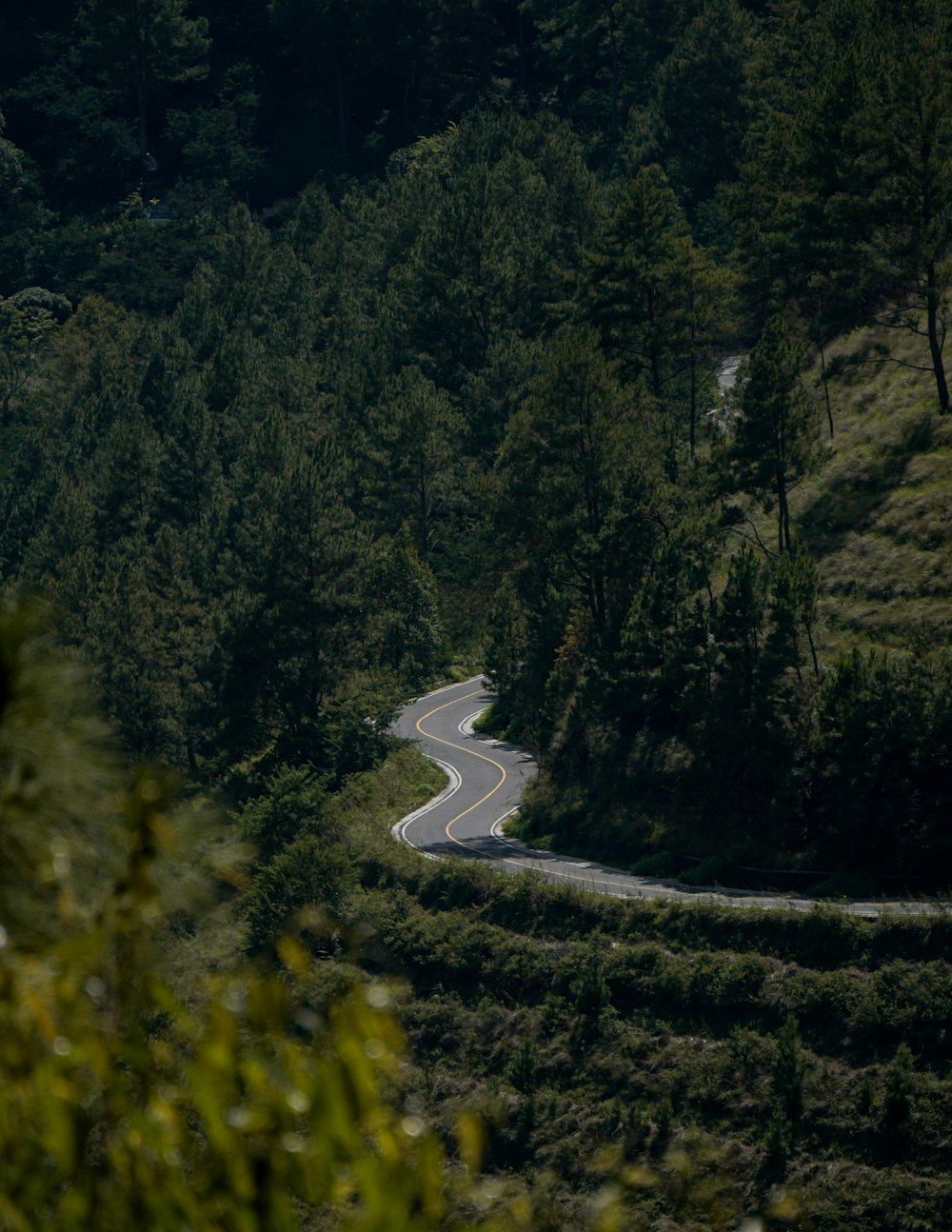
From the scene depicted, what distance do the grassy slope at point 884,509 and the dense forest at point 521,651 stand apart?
8.7 inches

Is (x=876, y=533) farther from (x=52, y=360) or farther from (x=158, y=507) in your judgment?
(x=52, y=360)

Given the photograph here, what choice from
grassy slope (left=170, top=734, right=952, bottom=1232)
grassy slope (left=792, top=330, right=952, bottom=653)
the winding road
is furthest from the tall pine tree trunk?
grassy slope (left=170, top=734, right=952, bottom=1232)

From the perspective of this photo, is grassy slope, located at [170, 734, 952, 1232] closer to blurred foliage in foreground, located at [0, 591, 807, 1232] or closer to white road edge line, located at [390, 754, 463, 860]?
white road edge line, located at [390, 754, 463, 860]

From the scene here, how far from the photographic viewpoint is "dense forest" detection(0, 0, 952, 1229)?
5.62 meters

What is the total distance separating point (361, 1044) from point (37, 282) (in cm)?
11880

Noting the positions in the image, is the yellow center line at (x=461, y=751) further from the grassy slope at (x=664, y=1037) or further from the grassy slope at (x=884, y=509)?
the grassy slope at (x=884, y=509)

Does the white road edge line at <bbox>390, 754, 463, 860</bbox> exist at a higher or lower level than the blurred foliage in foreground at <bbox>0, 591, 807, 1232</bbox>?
lower

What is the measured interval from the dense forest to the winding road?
1.17m

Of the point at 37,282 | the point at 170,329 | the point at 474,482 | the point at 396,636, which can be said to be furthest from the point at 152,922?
the point at 37,282

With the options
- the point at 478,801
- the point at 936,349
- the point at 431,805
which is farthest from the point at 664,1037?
the point at 936,349

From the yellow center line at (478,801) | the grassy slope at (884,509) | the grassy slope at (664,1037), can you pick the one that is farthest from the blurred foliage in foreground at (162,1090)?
the grassy slope at (884,509)

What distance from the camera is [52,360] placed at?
105000mm

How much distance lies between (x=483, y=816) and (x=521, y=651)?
11.1m

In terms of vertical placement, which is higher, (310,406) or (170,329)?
(170,329)
